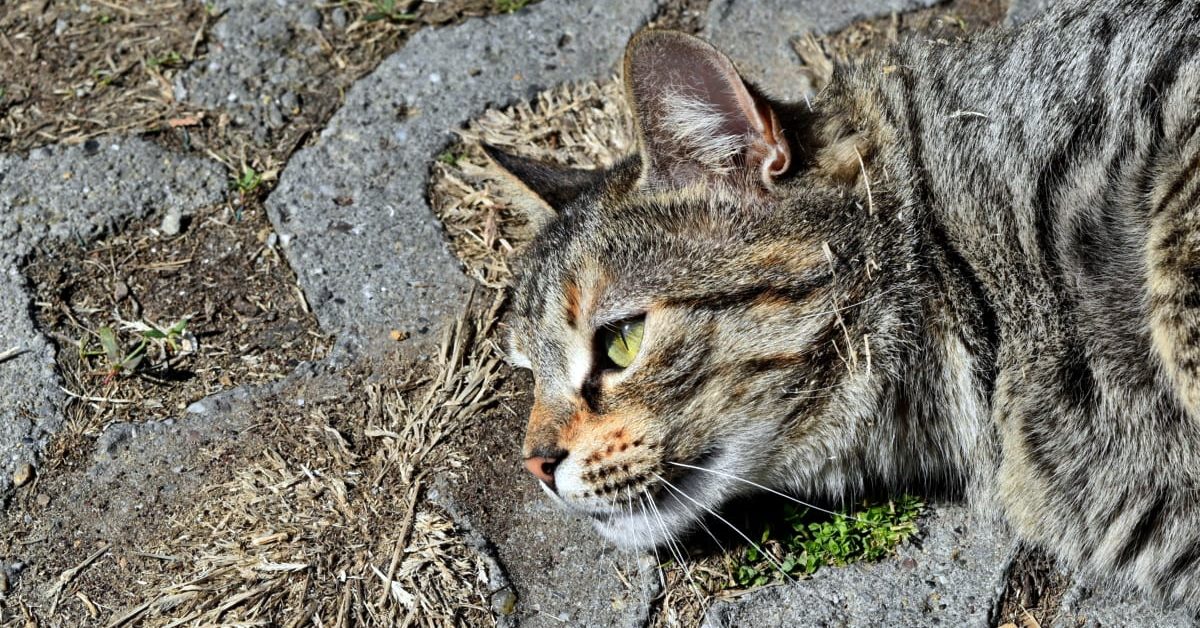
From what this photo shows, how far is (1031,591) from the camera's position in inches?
123

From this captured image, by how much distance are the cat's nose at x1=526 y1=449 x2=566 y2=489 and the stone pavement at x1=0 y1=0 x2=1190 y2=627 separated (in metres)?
0.34

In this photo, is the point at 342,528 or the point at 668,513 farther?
the point at 342,528

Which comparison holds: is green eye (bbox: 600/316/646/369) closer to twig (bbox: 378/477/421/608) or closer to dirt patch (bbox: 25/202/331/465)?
twig (bbox: 378/477/421/608)

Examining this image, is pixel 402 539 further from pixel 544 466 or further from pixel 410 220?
pixel 410 220

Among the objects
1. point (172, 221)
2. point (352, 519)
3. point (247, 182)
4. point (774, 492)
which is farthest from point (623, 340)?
point (172, 221)

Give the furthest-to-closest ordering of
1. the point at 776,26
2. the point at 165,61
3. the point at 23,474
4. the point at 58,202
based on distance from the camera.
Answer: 1. the point at 776,26
2. the point at 165,61
3. the point at 58,202
4. the point at 23,474

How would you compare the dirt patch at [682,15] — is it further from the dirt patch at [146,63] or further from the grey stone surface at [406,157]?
the dirt patch at [146,63]

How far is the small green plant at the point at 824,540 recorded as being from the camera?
3166 mm

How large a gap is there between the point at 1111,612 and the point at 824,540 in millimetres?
819

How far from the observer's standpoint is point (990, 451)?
9.93 feet

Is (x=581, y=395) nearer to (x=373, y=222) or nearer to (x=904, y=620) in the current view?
(x=904, y=620)

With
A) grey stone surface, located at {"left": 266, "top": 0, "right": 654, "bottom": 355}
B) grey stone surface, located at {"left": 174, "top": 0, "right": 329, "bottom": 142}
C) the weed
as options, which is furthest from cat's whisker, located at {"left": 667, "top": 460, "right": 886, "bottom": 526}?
grey stone surface, located at {"left": 174, "top": 0, "right": 329, "bottom": 142}

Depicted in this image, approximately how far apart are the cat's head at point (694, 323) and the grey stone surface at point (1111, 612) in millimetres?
855

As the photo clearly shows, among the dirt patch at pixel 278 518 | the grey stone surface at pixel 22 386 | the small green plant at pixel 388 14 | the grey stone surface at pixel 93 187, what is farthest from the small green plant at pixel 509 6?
the grey stone surface at pixel 22 386
